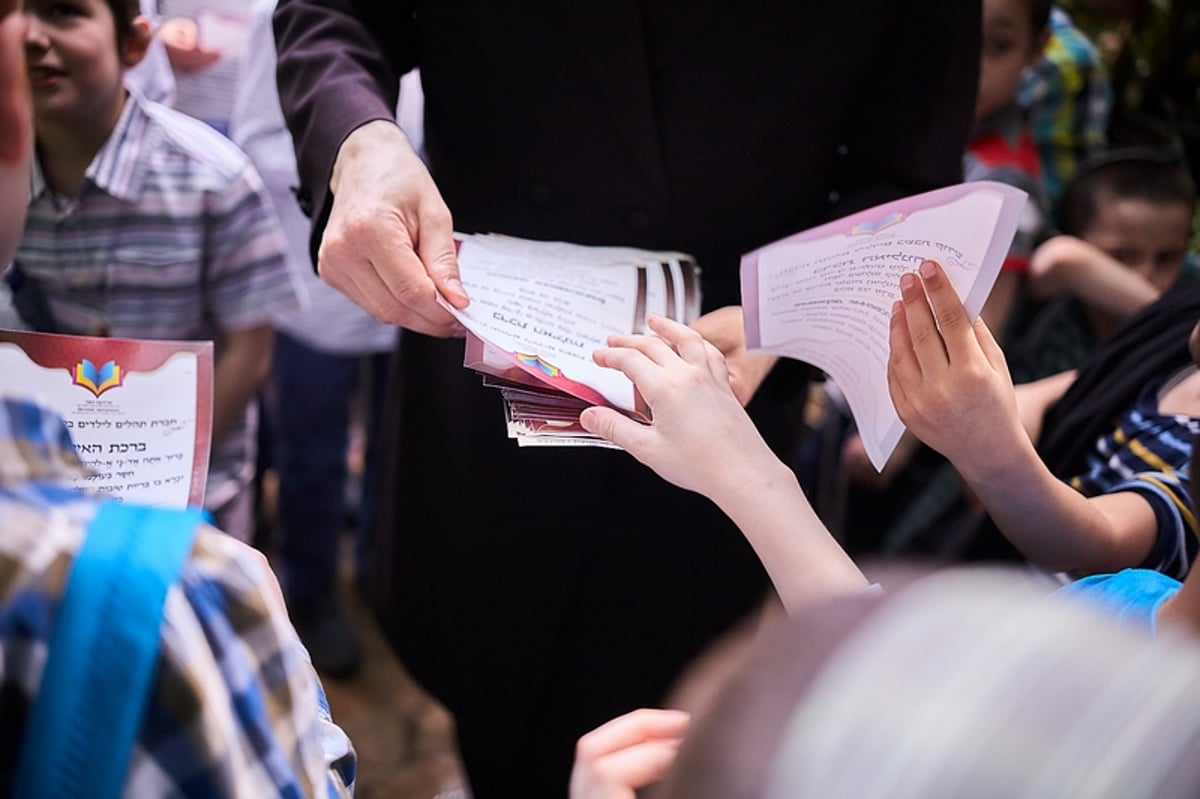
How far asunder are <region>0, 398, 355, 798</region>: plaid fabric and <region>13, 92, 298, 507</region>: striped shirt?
859 millimetres

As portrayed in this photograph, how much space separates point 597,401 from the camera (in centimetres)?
84

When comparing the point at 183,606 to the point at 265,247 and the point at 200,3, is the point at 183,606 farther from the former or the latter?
the point at 200,3

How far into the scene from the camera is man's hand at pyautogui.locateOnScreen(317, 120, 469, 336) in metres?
0.86

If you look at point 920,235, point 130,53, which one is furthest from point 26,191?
point 130,53

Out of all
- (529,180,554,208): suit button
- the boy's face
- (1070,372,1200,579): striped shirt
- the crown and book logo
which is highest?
(529,180,554,208): suit button

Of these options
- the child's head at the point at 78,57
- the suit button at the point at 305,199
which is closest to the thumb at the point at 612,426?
the suit button at the point at 305,199

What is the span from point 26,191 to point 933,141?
87 cm

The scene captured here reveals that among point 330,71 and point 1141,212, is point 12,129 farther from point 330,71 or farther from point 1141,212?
point 1141,212

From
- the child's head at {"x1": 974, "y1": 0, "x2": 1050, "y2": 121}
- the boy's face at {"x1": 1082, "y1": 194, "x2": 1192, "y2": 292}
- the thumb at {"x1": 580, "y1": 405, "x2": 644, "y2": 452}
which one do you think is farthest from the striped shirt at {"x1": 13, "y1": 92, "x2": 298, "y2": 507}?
the boy's face at {"x1": 1082, "y1": 194, "x2": 1192, "y2": 292}

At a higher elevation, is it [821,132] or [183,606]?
[821,132]

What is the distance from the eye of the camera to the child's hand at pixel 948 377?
800mm

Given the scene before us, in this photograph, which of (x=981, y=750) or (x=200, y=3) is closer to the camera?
(x=981, y=750)

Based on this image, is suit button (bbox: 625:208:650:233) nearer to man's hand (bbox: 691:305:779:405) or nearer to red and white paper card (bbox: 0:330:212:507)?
man's hand (bbox: 691:305:779:405)

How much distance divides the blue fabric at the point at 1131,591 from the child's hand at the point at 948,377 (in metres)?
0.14
